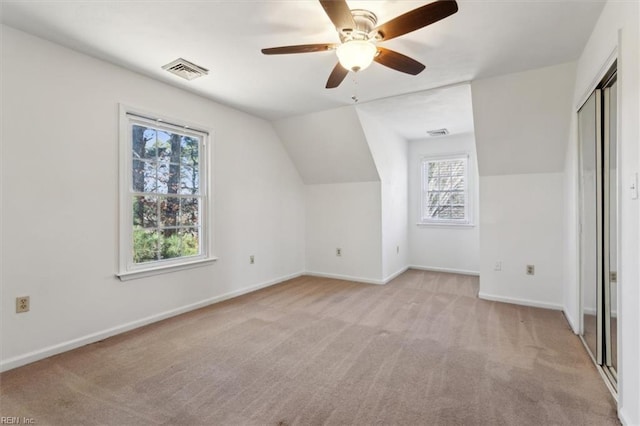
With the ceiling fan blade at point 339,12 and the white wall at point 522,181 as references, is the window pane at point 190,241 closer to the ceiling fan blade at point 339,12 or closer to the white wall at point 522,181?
the ceiling fan blade at point 339,12

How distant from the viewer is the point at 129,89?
2916 millimetres

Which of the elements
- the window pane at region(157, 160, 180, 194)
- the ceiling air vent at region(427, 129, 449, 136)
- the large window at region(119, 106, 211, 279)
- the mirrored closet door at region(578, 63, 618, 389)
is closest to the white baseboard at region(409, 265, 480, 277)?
the ceiling air vent at region(427, 129, 449, 136)

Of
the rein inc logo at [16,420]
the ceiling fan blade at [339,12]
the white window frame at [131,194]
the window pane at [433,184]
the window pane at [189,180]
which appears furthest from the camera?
the window pane at [433,184]

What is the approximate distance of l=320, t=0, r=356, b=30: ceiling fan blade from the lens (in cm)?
148

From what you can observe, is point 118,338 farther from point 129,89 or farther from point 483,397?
point 483,397

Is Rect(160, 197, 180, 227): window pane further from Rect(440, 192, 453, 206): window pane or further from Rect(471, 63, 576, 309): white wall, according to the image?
Rect(440, 192, 453, 206): window pane

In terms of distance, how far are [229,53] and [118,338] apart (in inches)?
106

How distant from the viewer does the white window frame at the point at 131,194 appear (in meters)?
2.86

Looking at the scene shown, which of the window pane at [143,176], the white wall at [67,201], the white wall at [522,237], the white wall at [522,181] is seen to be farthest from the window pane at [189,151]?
the white wall at [522,237]

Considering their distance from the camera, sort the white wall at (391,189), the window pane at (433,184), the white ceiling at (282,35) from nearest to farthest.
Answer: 1. the white ceiling at (282,35)
2. the white wall at (391,189)
3. the window pane at (433,184)

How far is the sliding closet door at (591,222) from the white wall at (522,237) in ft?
3.01

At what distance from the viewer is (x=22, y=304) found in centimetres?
228

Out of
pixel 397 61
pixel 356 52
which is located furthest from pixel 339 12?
pixel 397 61

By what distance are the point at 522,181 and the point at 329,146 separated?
2551 mm
